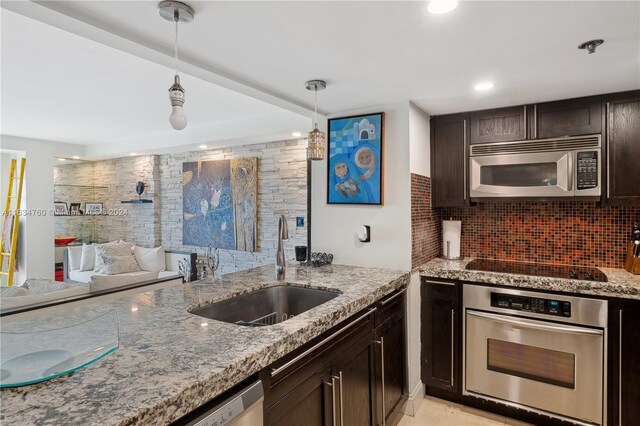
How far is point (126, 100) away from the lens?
3316 mm

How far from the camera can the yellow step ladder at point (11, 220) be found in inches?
195

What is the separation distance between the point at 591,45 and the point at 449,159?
4.48ft

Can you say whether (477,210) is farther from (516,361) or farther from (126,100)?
(126,100)

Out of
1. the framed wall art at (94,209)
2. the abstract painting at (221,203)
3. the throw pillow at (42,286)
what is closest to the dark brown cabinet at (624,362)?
the abstract painting at (221,203)

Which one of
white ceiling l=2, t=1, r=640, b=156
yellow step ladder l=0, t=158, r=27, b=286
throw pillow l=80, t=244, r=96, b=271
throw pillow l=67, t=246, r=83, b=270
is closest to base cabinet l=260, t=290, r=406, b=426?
white ceiling l=2, t=1, r=640, b=156

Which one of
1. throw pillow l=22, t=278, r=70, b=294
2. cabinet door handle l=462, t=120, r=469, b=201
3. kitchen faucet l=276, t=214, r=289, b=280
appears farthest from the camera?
cabinet door handle l=462, t=120, r=469, b=201

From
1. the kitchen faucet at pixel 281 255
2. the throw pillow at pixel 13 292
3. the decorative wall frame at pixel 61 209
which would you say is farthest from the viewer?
the decorative wall frame at pixel 61 209

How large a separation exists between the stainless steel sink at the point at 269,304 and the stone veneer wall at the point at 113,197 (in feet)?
13.0

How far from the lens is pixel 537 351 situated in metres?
2.39

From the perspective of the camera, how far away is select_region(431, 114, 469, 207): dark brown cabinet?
2.96 meters

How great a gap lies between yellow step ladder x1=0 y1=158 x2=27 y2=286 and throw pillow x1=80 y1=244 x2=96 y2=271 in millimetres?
829

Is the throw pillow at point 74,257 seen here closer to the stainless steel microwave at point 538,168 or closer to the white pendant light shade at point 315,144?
the white pendant light shade at point 315,144

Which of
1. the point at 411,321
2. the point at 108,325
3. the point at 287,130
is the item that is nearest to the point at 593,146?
the point at 411,321

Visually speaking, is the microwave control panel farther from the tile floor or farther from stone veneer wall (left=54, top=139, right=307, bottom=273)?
stone veneer wall (left=54, top=139, right=307, bottom=273)
